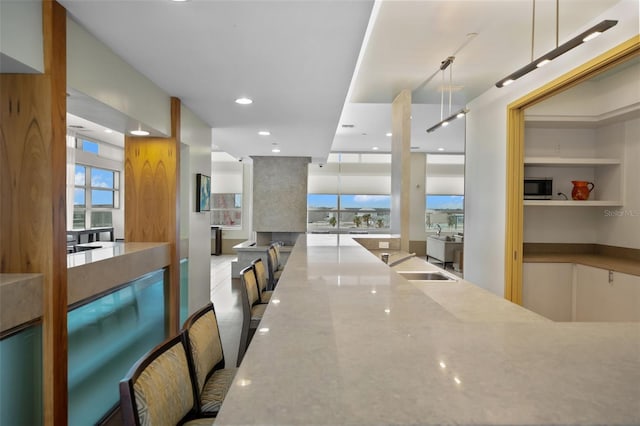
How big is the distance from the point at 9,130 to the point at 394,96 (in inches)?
148

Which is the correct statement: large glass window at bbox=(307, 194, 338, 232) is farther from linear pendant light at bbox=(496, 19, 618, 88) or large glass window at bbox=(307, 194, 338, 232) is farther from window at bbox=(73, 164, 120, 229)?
linear pendant light at bbox=(496, 19, 618, 88)

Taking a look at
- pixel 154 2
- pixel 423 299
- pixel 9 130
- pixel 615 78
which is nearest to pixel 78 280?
pixel 9 130

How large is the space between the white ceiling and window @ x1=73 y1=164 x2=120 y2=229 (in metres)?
5.56

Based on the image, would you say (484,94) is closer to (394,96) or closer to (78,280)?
(394,96)

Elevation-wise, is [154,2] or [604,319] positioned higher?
[154,2]

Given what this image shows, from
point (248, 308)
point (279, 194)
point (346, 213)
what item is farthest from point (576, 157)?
point (346, 213)

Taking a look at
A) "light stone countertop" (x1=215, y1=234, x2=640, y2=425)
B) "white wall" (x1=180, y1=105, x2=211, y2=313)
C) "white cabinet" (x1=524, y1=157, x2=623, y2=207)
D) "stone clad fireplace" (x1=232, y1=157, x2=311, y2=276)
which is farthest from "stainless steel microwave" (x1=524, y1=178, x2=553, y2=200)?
"stone clad fireplace" (x1=232, y1=157, x2=311, y2=276)

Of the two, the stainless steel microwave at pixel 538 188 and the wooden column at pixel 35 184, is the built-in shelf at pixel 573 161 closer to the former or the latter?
the stainless steel microwave at pixel 538 188

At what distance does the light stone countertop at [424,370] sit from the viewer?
0.68 meters

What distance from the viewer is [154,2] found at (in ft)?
6.19

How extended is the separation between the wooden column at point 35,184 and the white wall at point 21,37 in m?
0.04

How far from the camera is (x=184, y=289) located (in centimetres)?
410

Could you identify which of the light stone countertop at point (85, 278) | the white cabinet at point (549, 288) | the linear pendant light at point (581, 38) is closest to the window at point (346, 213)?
the white cabinet at point (549, 288)

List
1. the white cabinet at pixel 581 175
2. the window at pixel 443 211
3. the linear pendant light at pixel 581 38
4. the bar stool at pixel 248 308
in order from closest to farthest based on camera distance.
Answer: the linear pendant light at pixel 581 38, the bar stool at pixel 248 308, the white cabinet at pixel 581 175, the window at pixel 443 211
